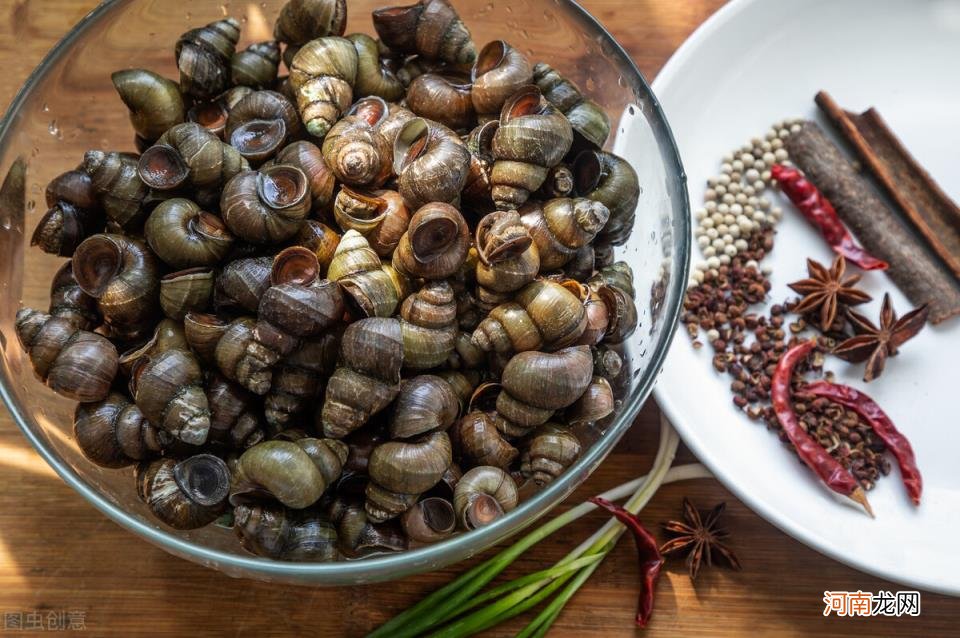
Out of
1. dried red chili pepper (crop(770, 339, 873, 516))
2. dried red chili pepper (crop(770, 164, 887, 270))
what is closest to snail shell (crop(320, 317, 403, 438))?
dried red chili pepper (crop(770, 339, 873, 516))

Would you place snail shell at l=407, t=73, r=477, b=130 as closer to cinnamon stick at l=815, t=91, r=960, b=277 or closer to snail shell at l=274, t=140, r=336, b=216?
snail shell at l=274, t=140, r=336, b=216

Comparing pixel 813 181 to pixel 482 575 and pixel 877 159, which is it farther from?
pixel 482 575

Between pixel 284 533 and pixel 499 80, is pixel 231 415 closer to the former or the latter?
pixel 284 533

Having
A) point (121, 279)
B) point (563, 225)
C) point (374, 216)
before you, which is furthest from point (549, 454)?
point (121, 279)

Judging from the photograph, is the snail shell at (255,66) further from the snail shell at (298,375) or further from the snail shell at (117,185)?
the snail shell at (298,375)

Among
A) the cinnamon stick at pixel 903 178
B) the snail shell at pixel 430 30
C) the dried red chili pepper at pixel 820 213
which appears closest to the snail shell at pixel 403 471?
the snail shell at pixel 430 30

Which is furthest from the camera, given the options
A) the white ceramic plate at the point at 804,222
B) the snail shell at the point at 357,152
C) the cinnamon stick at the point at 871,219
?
the cinnamon stick at the point at 871,219
